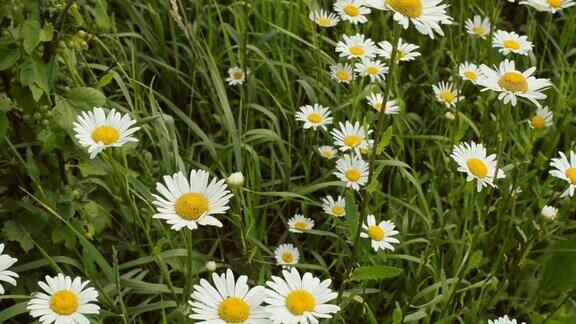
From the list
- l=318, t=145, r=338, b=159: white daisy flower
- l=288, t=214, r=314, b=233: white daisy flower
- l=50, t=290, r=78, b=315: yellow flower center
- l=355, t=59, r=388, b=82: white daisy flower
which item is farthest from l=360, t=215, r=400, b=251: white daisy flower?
l=50, t=290, r=78, b=315: yellow flower center

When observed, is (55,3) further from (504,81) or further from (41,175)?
(504,81)

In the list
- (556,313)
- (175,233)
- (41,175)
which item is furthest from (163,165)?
(556,313)

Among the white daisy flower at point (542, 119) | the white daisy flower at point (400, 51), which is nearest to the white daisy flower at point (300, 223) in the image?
the white daisy flower at point (400, 51)

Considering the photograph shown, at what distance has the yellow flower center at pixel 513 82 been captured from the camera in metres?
1.84

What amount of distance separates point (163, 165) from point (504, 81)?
3.42 ft

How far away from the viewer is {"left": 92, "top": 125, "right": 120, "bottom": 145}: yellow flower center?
5.55ft

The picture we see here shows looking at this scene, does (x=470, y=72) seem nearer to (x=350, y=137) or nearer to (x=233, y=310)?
(x=350, y=137)

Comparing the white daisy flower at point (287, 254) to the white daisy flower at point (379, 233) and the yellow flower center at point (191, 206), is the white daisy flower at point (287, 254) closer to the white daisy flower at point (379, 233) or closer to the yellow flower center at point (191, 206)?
the white daisy flower at point (379, 233)

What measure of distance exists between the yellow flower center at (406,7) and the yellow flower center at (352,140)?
2.93 feet

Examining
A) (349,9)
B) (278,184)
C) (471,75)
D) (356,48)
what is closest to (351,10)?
(349,9)

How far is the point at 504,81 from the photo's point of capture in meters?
1.86

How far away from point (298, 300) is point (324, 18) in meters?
1.68

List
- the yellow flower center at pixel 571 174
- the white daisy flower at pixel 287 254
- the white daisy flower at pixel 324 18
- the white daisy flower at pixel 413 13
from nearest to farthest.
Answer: the white daisy flower at pixel 413 13 → the yellow flower center at pixel 571 174 → the white daisy flower at pixel 287 254 → the white daisy flower at pixel 324 18

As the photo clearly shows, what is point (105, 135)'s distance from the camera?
66.9 inches
